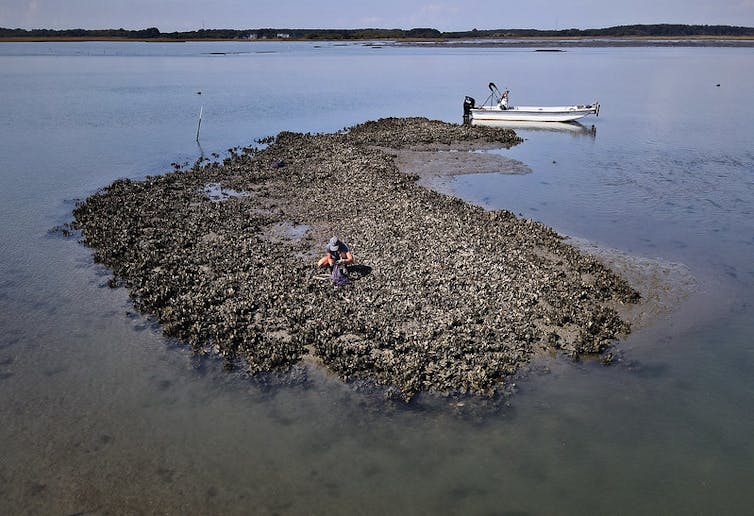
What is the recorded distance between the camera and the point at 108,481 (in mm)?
9688

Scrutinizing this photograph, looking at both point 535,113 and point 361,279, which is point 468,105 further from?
point 361,279

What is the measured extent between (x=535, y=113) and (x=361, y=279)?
37.7 metres

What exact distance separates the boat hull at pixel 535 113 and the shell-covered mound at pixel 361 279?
2485 centimetres

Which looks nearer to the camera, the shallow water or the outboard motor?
the shallow water

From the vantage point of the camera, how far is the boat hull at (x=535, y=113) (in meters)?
46.8

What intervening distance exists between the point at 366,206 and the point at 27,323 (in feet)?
43.8

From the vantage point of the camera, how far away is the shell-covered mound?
13016 mm

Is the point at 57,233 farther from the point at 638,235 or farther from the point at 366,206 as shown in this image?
the point at 638,235

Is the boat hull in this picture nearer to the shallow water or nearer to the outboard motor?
the outboard motor

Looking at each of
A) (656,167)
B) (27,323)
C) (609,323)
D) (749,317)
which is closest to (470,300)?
(609,323)

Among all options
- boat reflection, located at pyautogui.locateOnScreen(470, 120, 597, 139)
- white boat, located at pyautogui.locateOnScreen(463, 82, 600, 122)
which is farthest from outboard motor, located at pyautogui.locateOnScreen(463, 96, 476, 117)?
boat reflection, located at pyautogui.locateOnScreen(470, 120, 597, 139)

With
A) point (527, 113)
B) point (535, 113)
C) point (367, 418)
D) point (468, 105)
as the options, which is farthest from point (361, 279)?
point (468, 105)

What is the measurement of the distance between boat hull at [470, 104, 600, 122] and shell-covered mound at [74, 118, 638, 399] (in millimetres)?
24855

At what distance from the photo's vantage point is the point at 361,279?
641 inches
